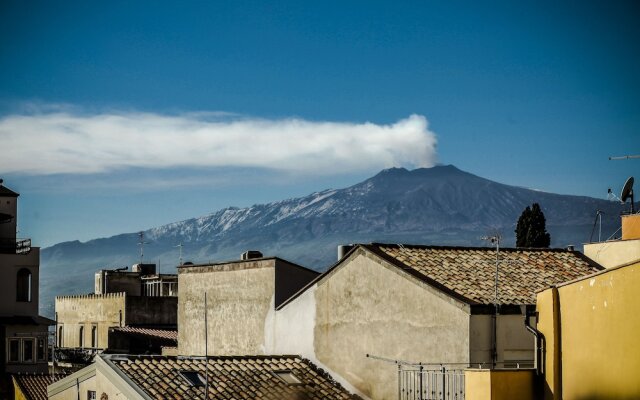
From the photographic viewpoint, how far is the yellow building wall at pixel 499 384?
20562 mm

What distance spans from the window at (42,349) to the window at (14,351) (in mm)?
977

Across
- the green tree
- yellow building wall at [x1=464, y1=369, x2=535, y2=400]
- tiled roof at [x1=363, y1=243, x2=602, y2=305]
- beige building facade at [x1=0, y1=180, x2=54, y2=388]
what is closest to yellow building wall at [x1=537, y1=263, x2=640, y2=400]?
yellow building wall at [x1=464, y1=369, x2=535, y2=400]

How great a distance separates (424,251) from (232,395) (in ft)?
21.4

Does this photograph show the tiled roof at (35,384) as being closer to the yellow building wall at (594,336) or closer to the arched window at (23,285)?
the arched window at (23,285)

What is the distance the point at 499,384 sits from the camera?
2062 centimetres

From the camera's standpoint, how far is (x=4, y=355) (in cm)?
5872

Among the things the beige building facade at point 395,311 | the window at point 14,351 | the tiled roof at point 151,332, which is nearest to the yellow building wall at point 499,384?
the beige building facade at point 395,311

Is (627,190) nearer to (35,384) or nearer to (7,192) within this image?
(35,384)

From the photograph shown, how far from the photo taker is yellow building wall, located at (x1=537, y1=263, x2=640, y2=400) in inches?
717

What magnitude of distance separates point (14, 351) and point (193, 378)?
31.5m

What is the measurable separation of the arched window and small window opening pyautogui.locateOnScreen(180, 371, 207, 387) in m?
34.2

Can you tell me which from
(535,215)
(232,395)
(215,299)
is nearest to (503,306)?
(232,395)

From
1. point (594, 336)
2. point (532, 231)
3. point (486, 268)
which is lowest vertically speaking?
point (594, 336)

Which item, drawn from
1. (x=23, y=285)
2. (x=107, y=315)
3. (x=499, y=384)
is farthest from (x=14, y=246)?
(x=499, y=384)
